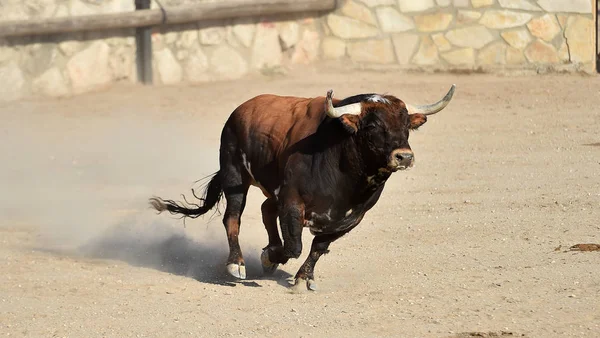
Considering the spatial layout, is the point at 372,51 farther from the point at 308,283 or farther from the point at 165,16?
the point at 308,283

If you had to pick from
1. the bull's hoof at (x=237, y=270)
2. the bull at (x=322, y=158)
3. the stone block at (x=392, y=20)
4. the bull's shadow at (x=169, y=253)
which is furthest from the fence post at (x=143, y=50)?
the bull's hoof at (x=237, y=270)

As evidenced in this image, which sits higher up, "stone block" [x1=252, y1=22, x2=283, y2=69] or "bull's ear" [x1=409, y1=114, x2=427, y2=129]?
"bull's ear" [x1=409, y1=114, x2=427, y2=129]

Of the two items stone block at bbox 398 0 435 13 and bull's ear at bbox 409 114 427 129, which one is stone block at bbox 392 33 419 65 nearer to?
stone block at bbox 398 0 435 13

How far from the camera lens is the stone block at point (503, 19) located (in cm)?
1655

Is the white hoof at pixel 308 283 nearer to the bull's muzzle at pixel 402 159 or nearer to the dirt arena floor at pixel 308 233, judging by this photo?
the dirt arena floor at pixel 308 233

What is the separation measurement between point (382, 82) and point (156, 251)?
6.65m

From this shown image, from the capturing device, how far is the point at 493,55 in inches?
659

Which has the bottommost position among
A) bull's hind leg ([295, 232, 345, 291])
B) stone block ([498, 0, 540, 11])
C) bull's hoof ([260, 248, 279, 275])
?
stone block ([498, 0, 540, 11])

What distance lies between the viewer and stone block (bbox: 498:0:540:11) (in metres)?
16.6

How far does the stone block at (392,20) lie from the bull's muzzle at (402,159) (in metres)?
9.08

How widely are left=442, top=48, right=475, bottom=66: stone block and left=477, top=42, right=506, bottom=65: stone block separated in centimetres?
11

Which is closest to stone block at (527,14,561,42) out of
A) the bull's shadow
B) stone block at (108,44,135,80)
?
stone block at (108,44,135,80)

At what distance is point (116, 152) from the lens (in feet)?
45.8

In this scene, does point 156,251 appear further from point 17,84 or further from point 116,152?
point 17,84
